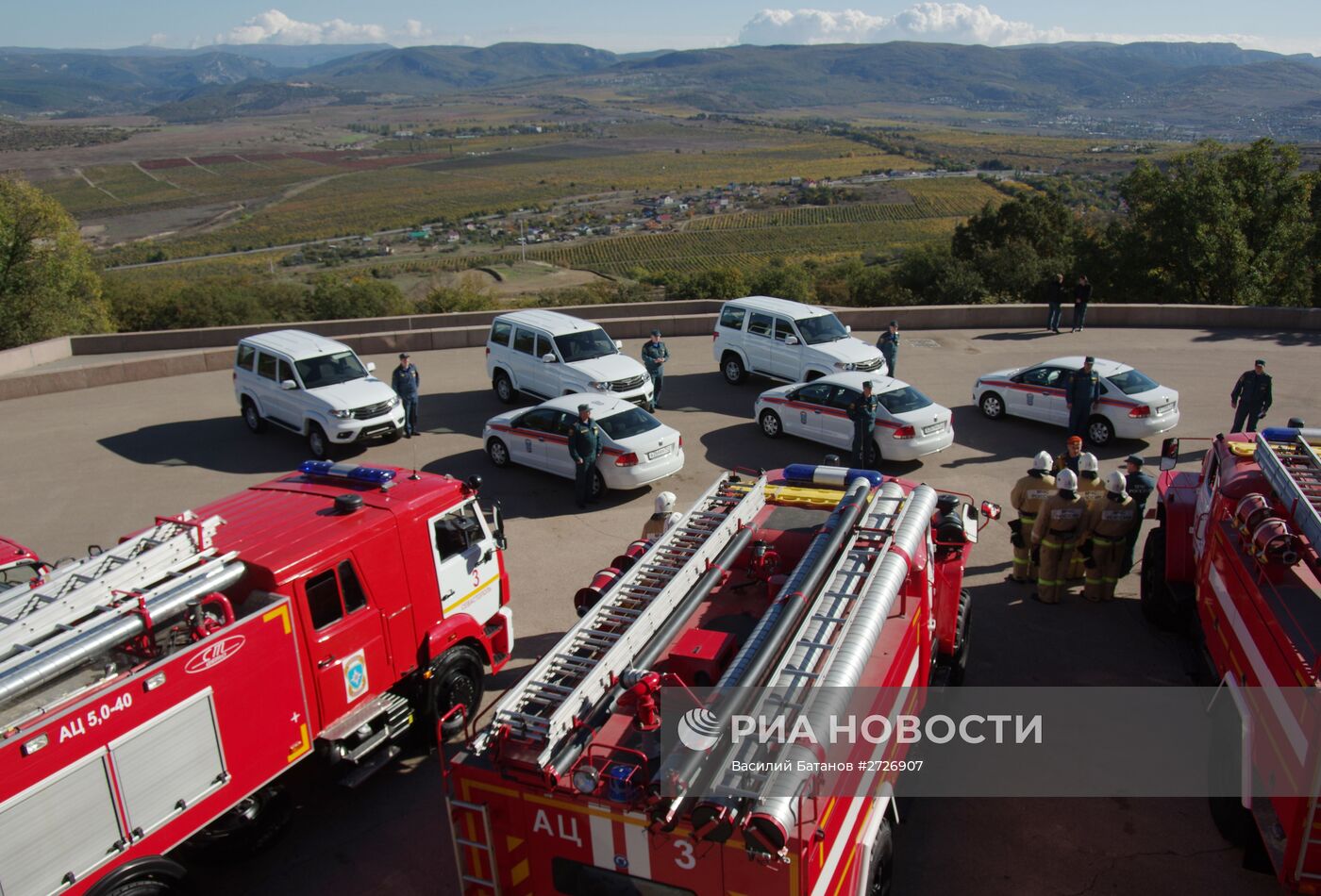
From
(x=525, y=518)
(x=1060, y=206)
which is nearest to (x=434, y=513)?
(x=525, y=518)

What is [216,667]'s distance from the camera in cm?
628

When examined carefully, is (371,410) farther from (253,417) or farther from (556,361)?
(556,361)

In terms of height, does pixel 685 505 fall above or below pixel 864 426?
below

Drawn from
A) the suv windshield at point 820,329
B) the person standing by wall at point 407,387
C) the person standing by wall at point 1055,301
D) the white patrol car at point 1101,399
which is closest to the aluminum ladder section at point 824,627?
the white patrol car at point 1101,399

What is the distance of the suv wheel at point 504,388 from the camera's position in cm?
1911

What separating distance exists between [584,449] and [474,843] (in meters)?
8.65

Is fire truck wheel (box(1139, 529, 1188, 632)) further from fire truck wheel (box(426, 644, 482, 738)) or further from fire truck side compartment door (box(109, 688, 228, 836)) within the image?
fire truck side compartment door (box(109, 688, 228, 836))

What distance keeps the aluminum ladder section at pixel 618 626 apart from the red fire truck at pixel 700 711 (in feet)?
0.04

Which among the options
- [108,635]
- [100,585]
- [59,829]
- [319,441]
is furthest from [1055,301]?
[59,829]

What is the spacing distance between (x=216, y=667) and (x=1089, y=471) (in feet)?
27.7

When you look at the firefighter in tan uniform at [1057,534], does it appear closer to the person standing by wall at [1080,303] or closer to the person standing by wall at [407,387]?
the person standing by wall at [407,387]

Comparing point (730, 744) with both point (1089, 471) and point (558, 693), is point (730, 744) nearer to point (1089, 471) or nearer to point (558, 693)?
point (558, 693)

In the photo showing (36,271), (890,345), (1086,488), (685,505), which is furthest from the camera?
(36,271)

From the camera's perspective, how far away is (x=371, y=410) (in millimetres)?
16094
